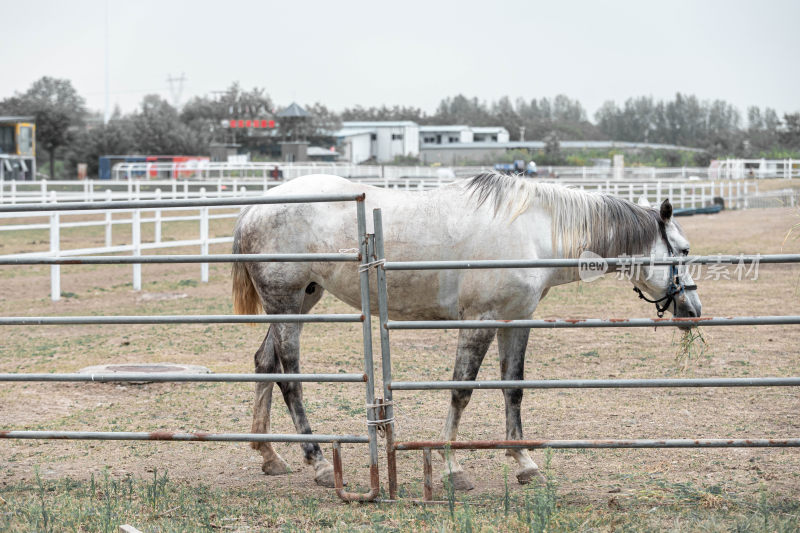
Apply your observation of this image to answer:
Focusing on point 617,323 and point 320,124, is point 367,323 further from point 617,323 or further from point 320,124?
point 320,124

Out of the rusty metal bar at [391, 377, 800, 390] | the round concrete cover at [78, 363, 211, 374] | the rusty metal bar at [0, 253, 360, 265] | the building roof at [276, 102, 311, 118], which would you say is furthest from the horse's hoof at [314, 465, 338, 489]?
the building roof at [276, 102, 311, 118]

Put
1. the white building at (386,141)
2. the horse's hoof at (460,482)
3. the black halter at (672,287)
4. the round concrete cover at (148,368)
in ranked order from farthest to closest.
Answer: the white building at (386,141), the round concrete cover at (148,368), the black halter at (672,287), the horse's hoof at (460,482)

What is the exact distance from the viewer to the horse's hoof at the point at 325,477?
190 inches

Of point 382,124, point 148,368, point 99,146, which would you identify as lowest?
point 148,368

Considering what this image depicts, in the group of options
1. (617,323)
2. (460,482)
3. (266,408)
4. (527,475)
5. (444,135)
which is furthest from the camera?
(444,135)

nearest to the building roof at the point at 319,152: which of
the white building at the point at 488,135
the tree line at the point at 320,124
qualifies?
the tree line at the point at 320,124

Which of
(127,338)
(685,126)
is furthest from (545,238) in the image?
(685,126)

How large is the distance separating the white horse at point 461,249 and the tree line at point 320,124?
4875 cm

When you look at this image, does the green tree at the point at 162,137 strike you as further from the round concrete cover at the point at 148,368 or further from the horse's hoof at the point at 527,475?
the horse's hoof at the point at 527,475

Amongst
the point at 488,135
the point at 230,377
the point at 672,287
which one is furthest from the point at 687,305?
the point at 488,135

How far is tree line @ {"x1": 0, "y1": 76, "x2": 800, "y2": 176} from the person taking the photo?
6869 cm

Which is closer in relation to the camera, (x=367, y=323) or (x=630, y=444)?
(x=630, y=444)

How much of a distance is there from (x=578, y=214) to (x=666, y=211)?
536mm

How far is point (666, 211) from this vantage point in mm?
5117
